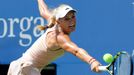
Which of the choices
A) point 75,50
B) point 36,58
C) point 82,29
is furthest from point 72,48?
point 82,29

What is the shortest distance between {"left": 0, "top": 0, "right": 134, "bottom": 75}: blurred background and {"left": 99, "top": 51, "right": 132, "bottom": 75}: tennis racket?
6.37 feet

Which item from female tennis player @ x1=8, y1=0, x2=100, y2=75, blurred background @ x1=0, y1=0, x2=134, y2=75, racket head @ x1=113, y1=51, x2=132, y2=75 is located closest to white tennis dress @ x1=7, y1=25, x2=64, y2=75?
female tennis player @ x1=8, y1=0, x2=100, y2=75

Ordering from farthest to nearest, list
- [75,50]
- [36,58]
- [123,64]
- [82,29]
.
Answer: [82,29] < [36,58] < [75,50] < [123,64]

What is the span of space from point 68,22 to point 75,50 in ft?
0.81

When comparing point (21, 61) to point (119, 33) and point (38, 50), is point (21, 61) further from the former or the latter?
point (119, 33)

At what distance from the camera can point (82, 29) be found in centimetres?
612

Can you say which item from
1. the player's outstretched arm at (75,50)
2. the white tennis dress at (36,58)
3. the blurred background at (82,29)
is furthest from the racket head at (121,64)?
the blurred background at (82,29)

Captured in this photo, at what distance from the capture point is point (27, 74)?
14.8ft

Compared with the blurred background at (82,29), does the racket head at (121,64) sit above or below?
below

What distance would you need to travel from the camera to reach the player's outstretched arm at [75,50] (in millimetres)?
3799

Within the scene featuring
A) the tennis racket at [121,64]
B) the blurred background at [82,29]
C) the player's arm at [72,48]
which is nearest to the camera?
the tennis racket at [121,64]

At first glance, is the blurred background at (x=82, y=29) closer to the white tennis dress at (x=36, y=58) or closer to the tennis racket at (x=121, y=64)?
the white tennis dress at (x=36, y=58)

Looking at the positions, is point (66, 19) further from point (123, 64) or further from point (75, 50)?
point (123, 64)

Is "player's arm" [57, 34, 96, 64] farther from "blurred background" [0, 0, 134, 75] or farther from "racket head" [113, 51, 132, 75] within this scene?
"blurred background" [0, 0, 134, 75]
